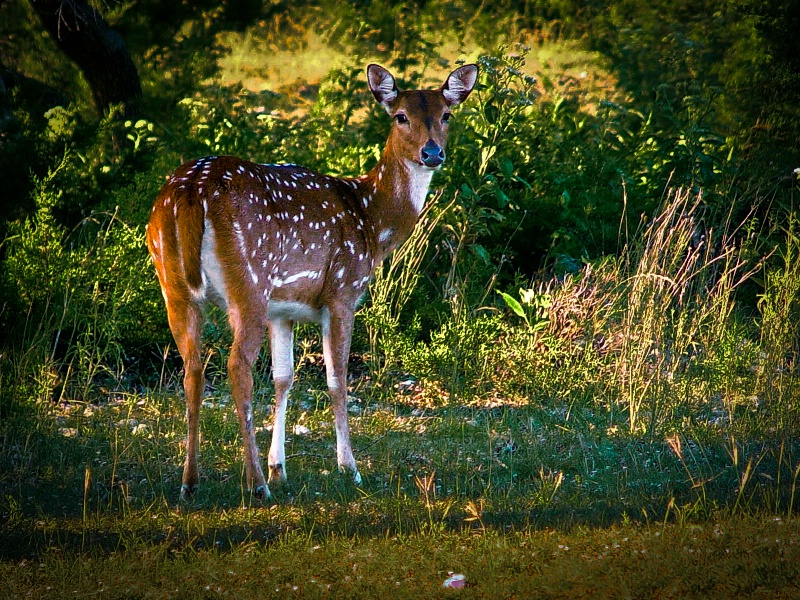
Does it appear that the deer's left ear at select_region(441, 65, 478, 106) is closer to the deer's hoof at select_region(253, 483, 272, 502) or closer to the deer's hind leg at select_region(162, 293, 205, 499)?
the deer's hind leg at select_region(162, 293, 205, 499)

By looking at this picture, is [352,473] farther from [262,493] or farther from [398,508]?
[398,508]

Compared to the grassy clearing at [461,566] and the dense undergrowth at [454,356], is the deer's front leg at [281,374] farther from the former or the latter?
the grassy clearing at [461,566]

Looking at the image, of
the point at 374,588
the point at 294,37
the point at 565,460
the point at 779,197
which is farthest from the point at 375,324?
the point at 294,37

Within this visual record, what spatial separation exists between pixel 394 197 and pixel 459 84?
37.5 inches

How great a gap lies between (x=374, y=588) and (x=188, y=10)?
863 cm

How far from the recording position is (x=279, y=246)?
6.31m

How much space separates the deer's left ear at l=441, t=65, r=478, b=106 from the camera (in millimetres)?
7453

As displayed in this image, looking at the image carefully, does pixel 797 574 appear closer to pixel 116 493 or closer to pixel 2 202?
pixel 116 493

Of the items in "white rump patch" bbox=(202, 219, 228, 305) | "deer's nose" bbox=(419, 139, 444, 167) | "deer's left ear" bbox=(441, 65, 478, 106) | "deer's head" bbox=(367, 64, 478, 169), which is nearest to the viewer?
"white rump patch" bbox=(202, 219, 228, 305)

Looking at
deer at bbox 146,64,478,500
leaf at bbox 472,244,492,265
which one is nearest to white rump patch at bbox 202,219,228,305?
deer at bbox 146,64,478,500

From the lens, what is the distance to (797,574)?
4.52 m

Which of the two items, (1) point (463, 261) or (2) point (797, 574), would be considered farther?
(1) point (463, 261)

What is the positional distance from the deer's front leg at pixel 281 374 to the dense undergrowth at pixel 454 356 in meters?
0.23

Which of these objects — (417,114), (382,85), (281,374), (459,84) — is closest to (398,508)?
(281,374)
